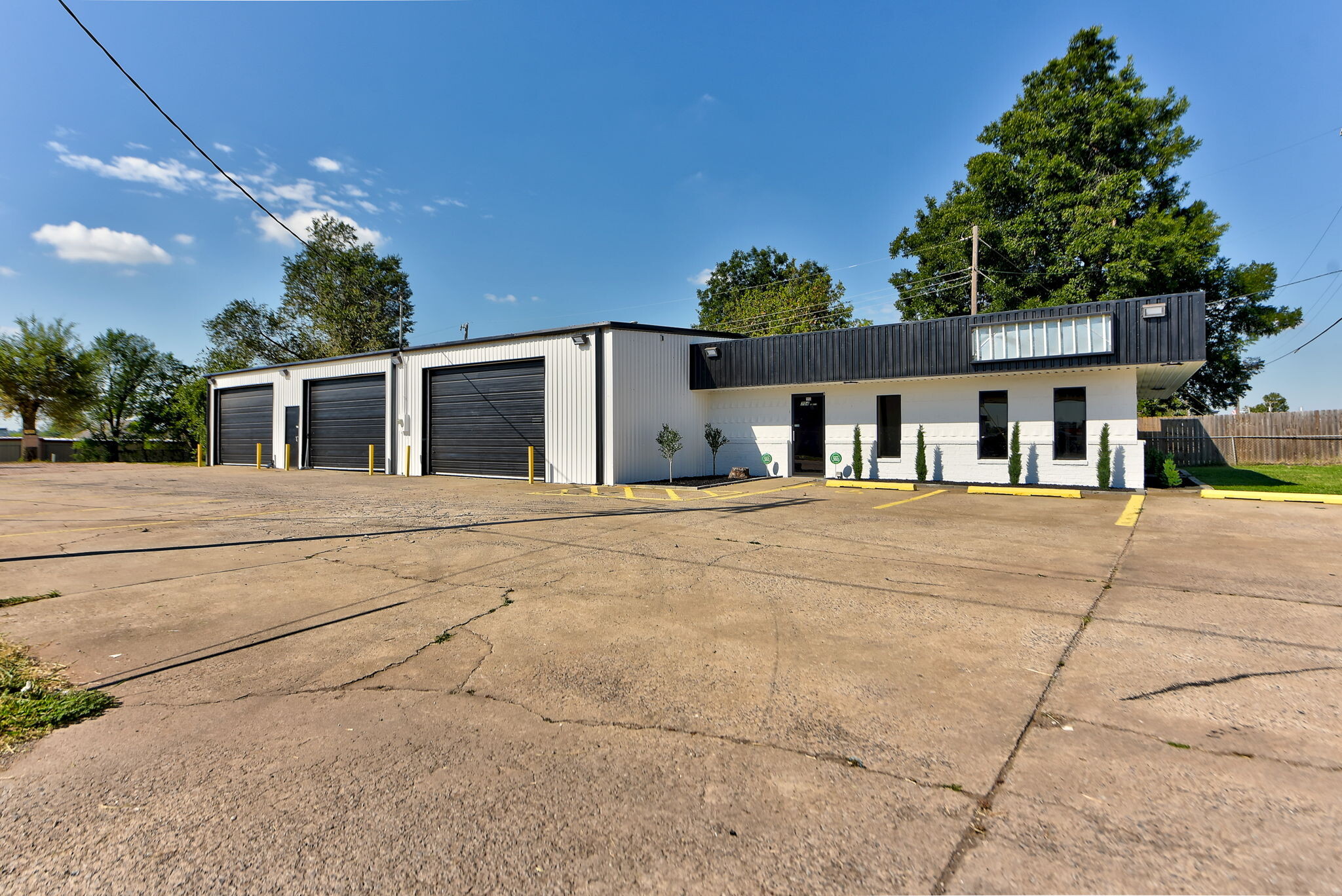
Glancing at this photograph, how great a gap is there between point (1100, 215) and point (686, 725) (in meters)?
28.2

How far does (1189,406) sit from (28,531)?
40328 mm

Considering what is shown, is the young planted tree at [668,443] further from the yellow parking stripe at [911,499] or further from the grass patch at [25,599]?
the grass patch at [25,599]

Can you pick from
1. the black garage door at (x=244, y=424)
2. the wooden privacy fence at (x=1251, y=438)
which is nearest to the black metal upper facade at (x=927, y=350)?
the wooden privacy fence at (x=1251, y=438)

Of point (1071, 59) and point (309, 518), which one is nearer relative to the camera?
point (309, 518)

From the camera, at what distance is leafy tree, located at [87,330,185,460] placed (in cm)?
3594

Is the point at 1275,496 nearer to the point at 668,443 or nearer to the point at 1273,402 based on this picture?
the point at 668,443

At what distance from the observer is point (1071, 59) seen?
86.1ft

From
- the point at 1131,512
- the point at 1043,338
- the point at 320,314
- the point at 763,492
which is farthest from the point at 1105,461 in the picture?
the point at 320,314

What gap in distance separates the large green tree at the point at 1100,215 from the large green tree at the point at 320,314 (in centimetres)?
4000

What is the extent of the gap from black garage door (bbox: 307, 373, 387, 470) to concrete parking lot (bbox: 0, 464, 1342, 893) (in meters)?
15.1

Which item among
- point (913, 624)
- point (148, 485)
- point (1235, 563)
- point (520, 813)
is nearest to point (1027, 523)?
point (1235, 563)

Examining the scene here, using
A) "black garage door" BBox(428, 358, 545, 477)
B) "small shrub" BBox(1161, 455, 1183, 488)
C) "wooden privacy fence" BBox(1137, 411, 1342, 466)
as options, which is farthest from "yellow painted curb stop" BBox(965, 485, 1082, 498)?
"wooden privacy fence" BBox(1137, 411, 1342, 466)

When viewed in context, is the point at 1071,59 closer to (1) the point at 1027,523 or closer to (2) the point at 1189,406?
(2) the point at 1189,406

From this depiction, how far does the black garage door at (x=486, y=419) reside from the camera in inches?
701
